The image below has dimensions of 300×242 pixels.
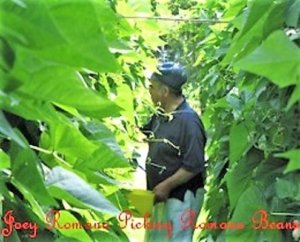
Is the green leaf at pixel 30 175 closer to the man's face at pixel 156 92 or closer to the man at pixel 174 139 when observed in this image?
the man at pixel 174 139

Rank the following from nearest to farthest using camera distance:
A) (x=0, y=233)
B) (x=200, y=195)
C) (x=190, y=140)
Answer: (x=0, y=233) → (x=200, y=195) → (x=190, y=140)

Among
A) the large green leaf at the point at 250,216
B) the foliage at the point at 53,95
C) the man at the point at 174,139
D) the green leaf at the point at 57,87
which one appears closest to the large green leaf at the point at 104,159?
the foliage at the point at 53,95

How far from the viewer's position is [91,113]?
0.33 metres

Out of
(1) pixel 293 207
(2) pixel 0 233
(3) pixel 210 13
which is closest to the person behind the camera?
(2) pixel 0 233

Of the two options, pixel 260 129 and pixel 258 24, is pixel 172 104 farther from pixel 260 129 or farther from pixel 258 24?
pixel 258 24

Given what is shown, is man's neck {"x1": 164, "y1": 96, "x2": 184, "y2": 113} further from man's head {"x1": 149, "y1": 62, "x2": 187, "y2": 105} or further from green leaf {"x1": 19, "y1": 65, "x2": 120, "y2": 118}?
green leaf {"x1": 19, "y1": 65, "x2": 120, "y2": 118}

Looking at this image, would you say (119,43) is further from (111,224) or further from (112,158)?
(111,224)

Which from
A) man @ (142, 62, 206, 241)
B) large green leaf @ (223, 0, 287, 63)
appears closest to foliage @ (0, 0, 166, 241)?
large green leaf @ (223, 0, 287, 63)

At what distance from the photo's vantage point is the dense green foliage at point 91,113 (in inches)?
9.5

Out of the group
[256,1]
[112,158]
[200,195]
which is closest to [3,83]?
[112,158]

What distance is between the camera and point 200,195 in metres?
1.18

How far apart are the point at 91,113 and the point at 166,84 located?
1652 mm

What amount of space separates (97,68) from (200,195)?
96cm

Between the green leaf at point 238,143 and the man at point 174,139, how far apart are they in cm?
93
